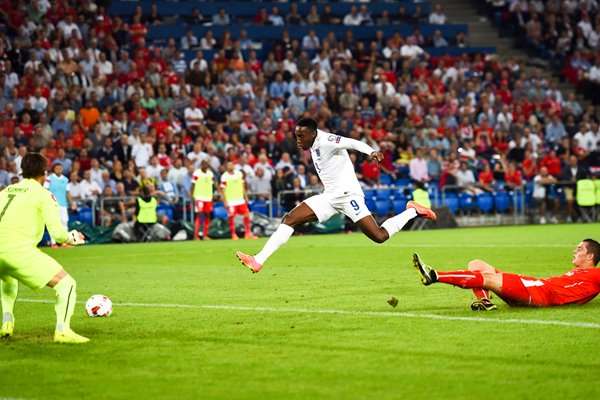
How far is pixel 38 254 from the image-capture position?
358 inches

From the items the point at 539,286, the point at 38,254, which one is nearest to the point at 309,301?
the point at 539,286

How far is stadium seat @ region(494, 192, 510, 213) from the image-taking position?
33.2m

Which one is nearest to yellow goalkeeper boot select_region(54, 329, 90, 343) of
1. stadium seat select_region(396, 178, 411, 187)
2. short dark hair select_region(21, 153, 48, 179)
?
short dark hair select_region(21, 153, 48, 179)

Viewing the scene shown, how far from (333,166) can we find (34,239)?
17.1ft

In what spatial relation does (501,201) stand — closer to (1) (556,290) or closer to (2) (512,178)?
(2) (512,178)

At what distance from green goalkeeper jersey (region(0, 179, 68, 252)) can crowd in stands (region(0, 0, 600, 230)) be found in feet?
59.3

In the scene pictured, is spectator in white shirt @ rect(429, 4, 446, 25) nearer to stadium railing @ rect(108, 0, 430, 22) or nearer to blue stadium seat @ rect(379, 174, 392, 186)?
stadium railing @ rect(108, 0, 430, 22)

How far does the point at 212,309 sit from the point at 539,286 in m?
3.66

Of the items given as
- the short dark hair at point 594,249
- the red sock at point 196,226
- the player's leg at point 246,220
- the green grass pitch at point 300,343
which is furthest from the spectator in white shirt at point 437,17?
the short dark hair at point 594,249

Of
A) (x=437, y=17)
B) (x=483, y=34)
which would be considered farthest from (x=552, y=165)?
(x=483, y=34)

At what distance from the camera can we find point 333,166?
13445mm

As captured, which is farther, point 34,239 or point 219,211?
point 219,211

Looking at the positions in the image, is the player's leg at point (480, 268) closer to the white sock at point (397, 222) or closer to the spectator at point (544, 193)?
the white sock at point (397, 222)

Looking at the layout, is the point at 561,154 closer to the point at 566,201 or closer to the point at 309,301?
the point at 566,201
